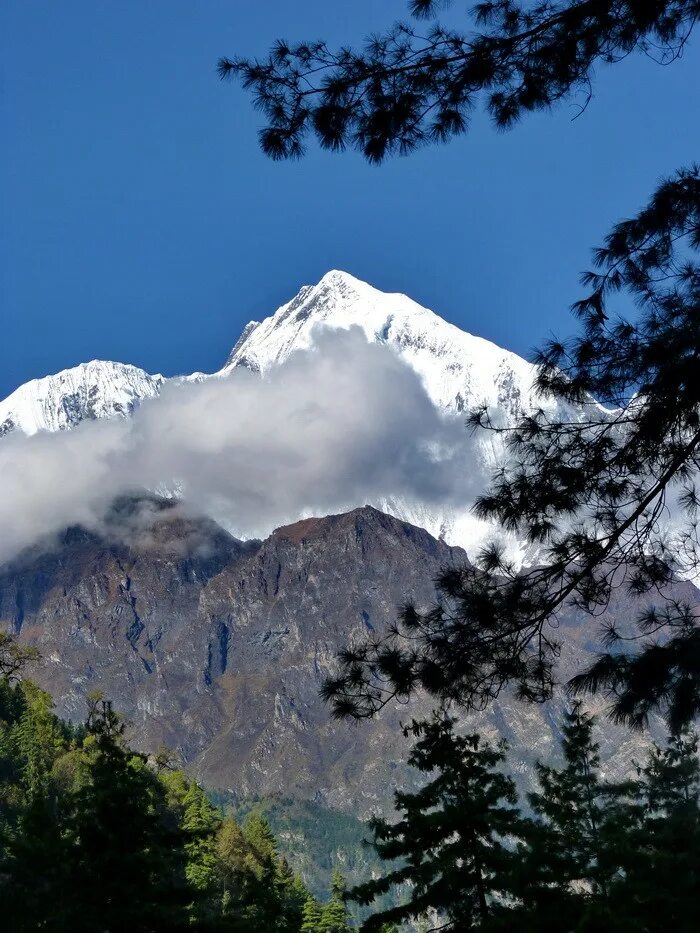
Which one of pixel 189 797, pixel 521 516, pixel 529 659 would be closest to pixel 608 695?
pixel 529 659

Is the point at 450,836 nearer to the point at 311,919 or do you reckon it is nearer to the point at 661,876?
the point at 661,876

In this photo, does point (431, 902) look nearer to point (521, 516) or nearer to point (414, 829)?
point (414, 829)

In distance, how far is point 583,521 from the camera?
15.2 meters

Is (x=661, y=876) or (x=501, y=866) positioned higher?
(x=501, y=866)

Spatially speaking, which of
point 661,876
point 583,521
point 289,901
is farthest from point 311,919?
point 583,521

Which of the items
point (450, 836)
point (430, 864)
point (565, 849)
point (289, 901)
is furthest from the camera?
point (289, 901)

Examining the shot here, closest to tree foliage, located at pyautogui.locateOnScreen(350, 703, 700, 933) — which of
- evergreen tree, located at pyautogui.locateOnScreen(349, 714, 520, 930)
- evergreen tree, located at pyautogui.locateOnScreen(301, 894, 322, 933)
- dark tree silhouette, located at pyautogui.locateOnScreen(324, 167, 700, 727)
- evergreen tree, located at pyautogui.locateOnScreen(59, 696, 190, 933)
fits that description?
evergreen tree, located at pyautogui.locateOnScreen(349, 714, 520, 930)

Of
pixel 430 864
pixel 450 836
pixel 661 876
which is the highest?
pixel 450 836

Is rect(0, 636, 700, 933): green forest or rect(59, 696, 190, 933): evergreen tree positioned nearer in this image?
rect(59, 696, 190, 933): evergreen tree

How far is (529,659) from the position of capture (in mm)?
15547

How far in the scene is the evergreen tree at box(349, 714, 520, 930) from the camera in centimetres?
2881

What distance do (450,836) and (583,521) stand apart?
55.9 feet

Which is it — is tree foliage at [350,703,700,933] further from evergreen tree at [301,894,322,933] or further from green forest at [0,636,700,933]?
evergreen tree at [301,894,322,933]

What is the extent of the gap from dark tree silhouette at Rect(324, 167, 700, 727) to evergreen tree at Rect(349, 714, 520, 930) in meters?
12.9
